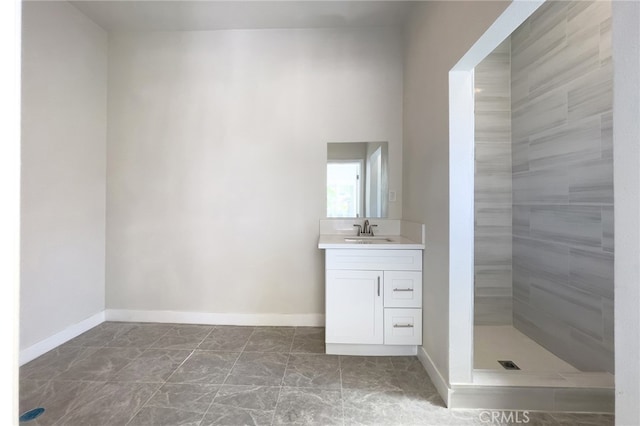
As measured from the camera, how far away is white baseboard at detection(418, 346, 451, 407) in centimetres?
Answer: 161

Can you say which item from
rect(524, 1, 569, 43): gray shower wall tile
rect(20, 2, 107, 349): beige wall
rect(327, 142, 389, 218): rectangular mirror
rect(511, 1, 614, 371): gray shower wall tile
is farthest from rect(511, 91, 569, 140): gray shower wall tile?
rect(20, 2, 107, 349): beige wall

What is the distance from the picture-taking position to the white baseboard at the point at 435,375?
1607 millimetres

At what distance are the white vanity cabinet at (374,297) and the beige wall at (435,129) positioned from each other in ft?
0.34

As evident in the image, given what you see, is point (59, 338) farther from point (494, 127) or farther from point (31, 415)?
point (494, 127)

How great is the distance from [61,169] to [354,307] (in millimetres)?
2772

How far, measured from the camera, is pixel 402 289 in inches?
82.7

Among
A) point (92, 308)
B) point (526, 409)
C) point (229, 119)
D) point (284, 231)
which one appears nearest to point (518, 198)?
point (526, 409)

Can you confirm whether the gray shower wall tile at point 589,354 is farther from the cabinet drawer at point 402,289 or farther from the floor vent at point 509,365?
the cabinet drawer at point 402,289

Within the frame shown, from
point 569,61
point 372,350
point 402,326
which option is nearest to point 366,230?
point 402,326

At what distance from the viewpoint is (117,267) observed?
2787 mm

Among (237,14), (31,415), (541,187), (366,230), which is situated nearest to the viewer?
(31,415)

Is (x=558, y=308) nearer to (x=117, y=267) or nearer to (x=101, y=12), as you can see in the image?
(x=117, y=267)

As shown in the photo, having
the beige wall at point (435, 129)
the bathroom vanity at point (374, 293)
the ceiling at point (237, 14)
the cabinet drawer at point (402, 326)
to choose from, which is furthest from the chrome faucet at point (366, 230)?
the ceiling at point (237, 14)

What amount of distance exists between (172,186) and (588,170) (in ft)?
11.5
